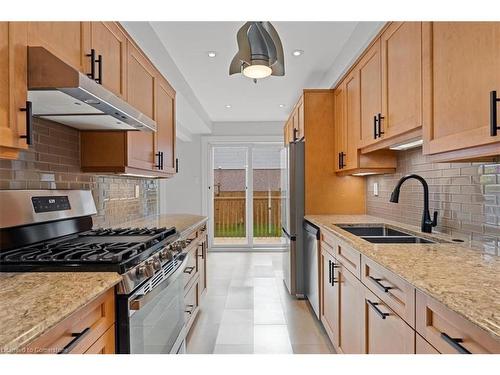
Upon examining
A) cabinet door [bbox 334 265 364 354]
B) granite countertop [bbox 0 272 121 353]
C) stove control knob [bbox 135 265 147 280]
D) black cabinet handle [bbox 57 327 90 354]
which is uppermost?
granite countertop [bbox 0 272 121 353]

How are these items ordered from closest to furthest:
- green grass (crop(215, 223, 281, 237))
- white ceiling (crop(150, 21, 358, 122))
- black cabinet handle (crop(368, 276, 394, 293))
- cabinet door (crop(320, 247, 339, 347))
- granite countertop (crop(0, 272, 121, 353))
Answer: granite countertop (crop(0, 272, 121, 353)) → black cabinet handle (crop(368, 276, 394, 293)) → cabinet door (crop(320, 247, 339, 347)) → white ceiling (crop(150, 21, 358, 122)) → green grass (crop(215, 223, 281, 237))

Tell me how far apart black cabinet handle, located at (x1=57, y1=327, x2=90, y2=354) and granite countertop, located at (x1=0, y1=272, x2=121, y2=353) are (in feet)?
0.35

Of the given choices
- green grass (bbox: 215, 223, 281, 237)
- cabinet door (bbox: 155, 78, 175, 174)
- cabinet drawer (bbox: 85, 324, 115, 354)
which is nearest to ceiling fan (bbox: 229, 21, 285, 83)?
cabinet door (bbox: 155, 78, 175, 174)

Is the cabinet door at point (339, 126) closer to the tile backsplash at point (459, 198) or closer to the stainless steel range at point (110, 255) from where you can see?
the tile backsplash at point (459, 198)

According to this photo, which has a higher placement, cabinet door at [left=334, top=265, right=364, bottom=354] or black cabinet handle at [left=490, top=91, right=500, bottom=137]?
black cabinet handle at [left=490, top=91, right=500, bottom=137]

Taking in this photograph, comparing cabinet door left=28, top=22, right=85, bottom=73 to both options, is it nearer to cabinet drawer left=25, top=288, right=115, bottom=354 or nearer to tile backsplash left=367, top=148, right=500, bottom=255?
cabinet drawer left=25, top=288, right=115, bottom=354

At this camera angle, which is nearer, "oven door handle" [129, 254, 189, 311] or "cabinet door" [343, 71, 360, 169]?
"oven door handle" [129, 254, 189, 311]

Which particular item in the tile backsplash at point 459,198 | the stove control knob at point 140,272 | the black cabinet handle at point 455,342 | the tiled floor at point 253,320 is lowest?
the tiled floor at point 253,320

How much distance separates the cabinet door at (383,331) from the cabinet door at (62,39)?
5.86 feet

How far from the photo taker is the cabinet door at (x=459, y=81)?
50.6 inches

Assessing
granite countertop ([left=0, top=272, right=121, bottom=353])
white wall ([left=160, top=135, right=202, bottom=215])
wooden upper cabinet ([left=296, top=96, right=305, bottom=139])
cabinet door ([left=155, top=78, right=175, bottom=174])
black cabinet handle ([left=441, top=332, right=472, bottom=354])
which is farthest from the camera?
white wall ([left=160, top=135, right=202, bottom=215])

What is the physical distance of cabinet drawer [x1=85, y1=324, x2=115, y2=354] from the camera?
1.15 m

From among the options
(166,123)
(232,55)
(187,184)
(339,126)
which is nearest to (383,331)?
(339,126)

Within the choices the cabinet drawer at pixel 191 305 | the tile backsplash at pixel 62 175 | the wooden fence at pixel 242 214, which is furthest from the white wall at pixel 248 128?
the cabinet drawer at pixel 191 305
